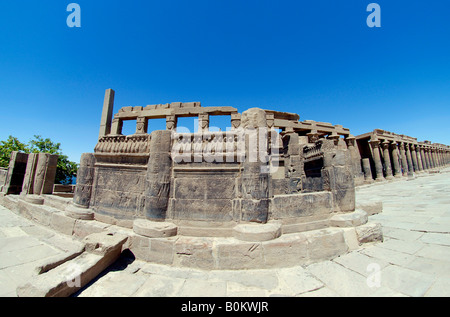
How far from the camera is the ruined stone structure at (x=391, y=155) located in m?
18.5

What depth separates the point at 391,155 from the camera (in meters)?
22.6

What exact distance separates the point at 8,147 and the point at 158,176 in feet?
102

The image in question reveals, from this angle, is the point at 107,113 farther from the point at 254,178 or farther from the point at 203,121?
the point at 254,178

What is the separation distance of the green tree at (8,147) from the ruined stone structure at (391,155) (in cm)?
3888

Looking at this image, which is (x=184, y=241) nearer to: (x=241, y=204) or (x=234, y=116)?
(x=241, y=204)

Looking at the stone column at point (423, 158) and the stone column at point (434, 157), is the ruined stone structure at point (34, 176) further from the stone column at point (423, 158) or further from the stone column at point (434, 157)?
the stone column at point (434, 157)

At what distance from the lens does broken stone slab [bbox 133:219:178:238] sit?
307 cm

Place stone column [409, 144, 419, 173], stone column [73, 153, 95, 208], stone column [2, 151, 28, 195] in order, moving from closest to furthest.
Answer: stone column [73, 153, 95, 208]
stone column [2, 151, 28, 195]
stone column [409, 144, 419, 173]

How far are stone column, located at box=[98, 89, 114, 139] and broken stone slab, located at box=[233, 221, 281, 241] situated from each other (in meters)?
15.0

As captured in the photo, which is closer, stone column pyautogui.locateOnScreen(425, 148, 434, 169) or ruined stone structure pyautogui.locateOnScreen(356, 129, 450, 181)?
ruined stone structure pyautogui.locateOnScreen(356, 129, 450, 181)

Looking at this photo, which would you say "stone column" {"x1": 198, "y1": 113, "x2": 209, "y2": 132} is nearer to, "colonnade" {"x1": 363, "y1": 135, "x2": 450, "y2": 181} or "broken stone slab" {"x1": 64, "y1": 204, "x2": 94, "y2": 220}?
"broken stone slab" {"x1": 64, "y1": 204, "x2": 94, "y2": 220}

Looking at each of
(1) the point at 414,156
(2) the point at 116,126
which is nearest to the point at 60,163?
(2) the point at 116,126

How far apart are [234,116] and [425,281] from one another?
12.7 metres

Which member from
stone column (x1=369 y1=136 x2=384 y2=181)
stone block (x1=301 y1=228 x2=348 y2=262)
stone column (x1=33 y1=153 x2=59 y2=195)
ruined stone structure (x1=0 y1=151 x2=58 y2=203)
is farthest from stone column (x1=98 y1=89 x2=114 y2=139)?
stone column (x1=369 y1=136 x2=384 y2=181)
